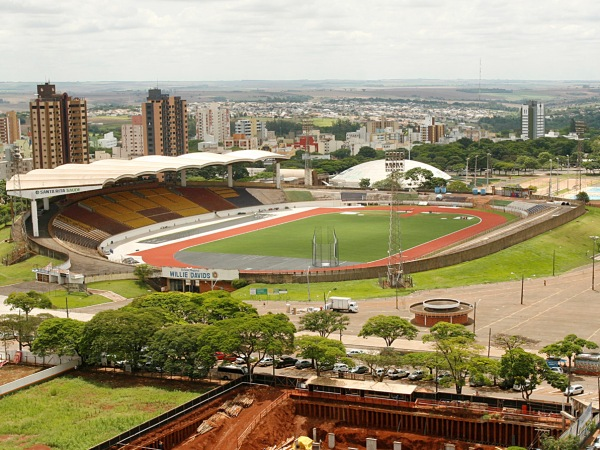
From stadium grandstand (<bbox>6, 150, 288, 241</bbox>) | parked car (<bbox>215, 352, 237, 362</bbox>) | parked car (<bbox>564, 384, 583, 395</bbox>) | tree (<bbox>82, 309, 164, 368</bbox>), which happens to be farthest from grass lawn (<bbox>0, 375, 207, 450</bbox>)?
stadium grandstand (<bbox>6, 150, 288, 241</bbox>)

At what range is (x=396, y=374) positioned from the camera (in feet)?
186

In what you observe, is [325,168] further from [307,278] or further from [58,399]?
[58,399]

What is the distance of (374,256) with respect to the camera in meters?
101

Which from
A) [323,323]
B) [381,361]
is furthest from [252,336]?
[323,323]

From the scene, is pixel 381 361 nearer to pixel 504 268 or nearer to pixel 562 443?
pixel 562 443

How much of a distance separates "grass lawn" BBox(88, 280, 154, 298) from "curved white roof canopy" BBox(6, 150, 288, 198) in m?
22.4

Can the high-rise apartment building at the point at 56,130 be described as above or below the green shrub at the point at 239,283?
above

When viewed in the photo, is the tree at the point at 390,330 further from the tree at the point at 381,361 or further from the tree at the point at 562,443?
the tree at the point at 562,443

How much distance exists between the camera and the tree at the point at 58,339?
2338 inches

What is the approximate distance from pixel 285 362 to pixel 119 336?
10247 millimetres

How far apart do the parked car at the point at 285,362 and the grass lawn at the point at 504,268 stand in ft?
66.8

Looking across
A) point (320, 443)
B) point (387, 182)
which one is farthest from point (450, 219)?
point (320, 443)

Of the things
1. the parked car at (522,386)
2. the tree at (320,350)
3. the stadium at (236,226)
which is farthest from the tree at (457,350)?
the stadium at (236,226)

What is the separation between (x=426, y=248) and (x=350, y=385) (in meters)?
Result: 51.2
